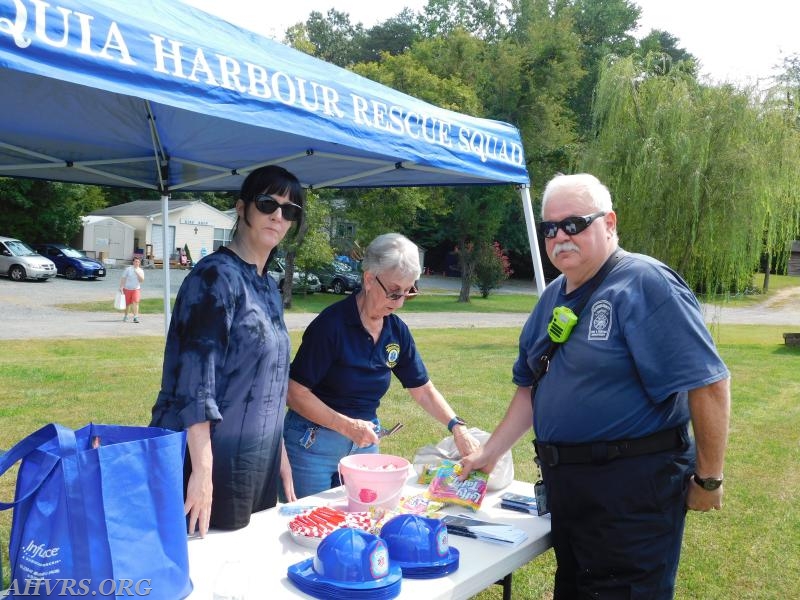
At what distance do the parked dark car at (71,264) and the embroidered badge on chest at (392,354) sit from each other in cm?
3059

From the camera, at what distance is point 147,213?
1619 inches

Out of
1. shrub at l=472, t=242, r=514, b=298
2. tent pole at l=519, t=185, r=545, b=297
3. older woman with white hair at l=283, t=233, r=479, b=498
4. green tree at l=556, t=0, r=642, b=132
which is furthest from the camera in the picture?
green tree at l=556, t=0, r=642, b=132

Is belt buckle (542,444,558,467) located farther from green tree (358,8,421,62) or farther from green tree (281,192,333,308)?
green tree (358,8,421,62)

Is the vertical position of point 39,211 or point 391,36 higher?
point 391,36

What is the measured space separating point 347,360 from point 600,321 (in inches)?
42.1

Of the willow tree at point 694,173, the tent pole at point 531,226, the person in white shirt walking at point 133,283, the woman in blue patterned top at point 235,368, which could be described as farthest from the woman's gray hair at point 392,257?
the person in white shirt walking at point 133,283

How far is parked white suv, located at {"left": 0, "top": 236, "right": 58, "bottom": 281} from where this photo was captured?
2756 centimetres

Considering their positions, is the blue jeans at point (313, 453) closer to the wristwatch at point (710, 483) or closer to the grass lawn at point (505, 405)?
the wristwatch at point (710, 483)

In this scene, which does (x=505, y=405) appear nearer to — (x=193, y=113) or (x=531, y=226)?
(x=531, y=226)

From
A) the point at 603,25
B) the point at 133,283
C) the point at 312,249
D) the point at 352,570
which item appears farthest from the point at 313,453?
the point at 603,25

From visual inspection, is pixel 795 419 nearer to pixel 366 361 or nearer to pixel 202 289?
pixel 366 361

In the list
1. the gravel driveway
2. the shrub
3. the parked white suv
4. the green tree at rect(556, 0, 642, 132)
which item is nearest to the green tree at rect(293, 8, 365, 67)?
the green tree at rect(556, 0, 642, 132)

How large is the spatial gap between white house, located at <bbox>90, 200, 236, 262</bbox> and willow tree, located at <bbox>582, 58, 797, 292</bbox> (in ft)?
97.6

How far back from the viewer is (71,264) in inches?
1194
